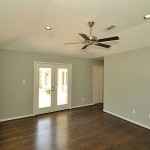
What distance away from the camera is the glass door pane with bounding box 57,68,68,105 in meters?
5.26

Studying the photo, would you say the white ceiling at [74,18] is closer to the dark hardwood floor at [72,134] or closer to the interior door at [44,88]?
the interior door at [44,88]

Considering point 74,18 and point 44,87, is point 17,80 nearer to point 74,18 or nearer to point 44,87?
point 44,87

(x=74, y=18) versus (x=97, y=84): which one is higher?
(x=74, y=18)

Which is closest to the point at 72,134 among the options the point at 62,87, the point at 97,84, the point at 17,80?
the point at 62,87

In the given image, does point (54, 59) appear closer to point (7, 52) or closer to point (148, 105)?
point (7, 52)

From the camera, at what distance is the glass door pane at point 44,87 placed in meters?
4.81

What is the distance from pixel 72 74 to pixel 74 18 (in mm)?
3508

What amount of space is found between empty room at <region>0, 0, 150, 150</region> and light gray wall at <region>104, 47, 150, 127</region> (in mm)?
31

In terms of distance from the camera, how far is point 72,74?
5.63 meters

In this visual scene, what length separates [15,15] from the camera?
1.60 m

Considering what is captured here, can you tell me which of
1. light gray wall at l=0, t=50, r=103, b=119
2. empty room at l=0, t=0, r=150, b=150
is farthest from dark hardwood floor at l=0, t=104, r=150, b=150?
light gray wall at l=0, t=50, r=103, b=119

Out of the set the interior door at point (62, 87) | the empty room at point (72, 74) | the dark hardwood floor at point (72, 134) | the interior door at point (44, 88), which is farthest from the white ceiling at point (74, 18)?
the dark hardwood floor at point (72, 134)

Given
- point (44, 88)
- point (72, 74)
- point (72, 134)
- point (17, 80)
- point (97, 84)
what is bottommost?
point (72, 134)

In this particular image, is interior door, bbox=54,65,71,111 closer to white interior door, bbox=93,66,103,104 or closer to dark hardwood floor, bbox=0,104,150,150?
dark hardwood floor, bbox=0,104,150,150
